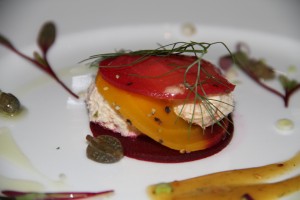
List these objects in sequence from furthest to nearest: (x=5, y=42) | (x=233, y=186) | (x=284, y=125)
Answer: (x=5, y=42), (x=284, y=125), (x=233, y=186)

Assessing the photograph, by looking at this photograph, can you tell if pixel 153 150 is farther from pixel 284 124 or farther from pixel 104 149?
pixel 284 124

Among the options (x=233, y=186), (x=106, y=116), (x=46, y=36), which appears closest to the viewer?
(x=233, y=186)

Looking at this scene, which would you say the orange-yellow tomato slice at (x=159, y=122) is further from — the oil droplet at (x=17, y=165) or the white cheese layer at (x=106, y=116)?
the oil droplet at (x=17, y=165)

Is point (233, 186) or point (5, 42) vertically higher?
point (5, 42)

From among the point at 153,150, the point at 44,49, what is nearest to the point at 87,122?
the point at 153,150

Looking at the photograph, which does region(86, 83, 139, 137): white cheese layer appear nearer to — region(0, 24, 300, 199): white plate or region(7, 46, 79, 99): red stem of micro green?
region(0, 24, 300, 199): white plate

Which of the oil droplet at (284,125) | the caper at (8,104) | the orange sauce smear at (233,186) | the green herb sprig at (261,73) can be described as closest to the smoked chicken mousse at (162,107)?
the orange sauce smear at (233,186)
